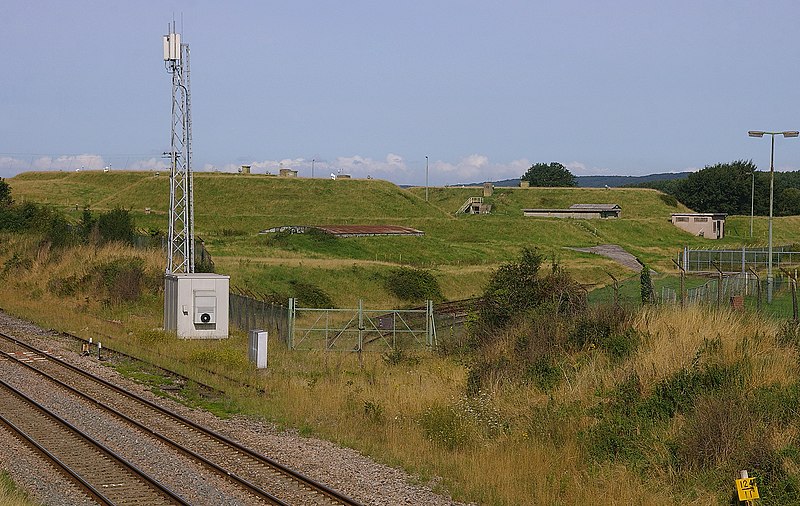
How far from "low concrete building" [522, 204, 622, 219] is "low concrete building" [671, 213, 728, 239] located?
385 inches

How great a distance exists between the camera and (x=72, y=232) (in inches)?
2381

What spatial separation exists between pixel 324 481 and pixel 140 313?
92.9ft

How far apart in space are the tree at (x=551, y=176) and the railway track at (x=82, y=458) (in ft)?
580

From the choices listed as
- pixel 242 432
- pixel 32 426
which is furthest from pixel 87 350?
pixel 242 432

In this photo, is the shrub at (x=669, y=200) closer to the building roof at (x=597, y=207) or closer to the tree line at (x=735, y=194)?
the tree line at (x=735, y=194)

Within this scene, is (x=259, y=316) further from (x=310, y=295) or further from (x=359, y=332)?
(x=310, y=295)

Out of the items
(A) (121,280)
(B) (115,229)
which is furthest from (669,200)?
(A) (121,280)

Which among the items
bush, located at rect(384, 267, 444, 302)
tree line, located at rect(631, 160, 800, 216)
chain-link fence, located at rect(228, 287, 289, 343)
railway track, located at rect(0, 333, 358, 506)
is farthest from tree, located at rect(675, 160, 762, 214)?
railway track, located at rect(0, 333, 358, 506)

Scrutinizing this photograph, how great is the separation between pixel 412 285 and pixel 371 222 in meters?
48.2

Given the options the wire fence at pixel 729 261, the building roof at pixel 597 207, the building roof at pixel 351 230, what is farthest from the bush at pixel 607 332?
the building roof at pixel 597 207

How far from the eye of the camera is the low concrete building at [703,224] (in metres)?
113

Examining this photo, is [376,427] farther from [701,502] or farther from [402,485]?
[701,502]

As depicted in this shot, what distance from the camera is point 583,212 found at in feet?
408

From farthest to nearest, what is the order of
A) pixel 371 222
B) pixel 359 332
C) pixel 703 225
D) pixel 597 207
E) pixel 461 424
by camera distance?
pixel 597 207 < pixel 703 225 < pixel 371 222 < pixel 359 332 < pixel 461 424
